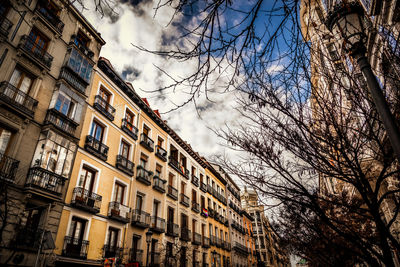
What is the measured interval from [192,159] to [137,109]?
32.6 ft

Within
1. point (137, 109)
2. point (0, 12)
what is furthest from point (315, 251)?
point (0, 12)

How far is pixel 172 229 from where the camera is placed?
18.5 meters

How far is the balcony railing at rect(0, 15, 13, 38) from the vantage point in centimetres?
1007

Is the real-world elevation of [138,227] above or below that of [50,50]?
below

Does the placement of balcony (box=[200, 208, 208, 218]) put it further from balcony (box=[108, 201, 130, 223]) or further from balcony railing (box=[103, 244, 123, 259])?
balcony railing (box=[103, 244, 123, 259])

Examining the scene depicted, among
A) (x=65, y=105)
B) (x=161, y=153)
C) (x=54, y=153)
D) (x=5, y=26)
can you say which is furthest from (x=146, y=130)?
(x=5, y=26)

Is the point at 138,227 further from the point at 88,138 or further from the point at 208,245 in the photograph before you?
the point at 208,245

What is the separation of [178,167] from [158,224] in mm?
6351

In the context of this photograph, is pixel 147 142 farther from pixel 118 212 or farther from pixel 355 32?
pixel 355 32

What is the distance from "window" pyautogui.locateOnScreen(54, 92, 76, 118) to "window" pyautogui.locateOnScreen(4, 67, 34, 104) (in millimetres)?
1328

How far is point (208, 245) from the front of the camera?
23625mm

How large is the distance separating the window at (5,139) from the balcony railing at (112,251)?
21.5 feet

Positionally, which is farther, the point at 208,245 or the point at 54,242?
the point at 208,245

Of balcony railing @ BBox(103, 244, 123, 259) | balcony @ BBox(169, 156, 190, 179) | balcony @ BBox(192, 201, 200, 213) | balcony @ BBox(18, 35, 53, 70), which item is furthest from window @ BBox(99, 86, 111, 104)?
balcony @ BBox(192, 201, 200, 213)
